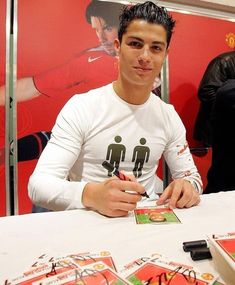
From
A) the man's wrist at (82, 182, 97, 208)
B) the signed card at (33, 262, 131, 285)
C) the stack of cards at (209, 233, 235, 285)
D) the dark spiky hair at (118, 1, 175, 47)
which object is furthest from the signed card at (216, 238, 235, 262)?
the dark spiky hair at (118, 1, 175, 47)

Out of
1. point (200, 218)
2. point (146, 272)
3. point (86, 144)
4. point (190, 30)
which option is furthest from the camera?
point (190, 30)

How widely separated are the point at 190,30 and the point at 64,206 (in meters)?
1.98

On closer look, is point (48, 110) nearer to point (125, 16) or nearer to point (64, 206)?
point (125, 16)

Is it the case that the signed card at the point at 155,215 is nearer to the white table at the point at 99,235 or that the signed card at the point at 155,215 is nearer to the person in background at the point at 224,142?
the white table at the point at 99,235

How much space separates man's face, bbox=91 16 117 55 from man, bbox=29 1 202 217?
82 cm

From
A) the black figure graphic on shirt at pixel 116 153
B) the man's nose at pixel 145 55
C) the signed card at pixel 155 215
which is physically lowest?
the signed card at pixel 155 215

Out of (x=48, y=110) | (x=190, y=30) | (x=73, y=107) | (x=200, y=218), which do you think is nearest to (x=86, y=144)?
(x=73, y=107)

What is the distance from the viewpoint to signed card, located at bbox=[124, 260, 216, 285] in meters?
0.43

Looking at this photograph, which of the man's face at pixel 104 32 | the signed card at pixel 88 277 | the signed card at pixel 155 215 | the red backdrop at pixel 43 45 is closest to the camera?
the signed card at pixel 88 277

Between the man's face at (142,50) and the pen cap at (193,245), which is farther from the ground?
the man's face at (142,50)

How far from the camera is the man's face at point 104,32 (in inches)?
79.8

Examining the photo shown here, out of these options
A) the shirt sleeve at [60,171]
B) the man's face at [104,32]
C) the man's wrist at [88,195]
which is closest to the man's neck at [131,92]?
the shirt sleeve at [60,171]

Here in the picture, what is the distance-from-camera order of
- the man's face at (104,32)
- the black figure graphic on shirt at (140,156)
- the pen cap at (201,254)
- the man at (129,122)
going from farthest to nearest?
the man's face at (104,32), the black figure graphic on shirt at (140,156), the man at (129,122), the pen cap at (201,254)

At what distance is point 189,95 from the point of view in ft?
7.65
